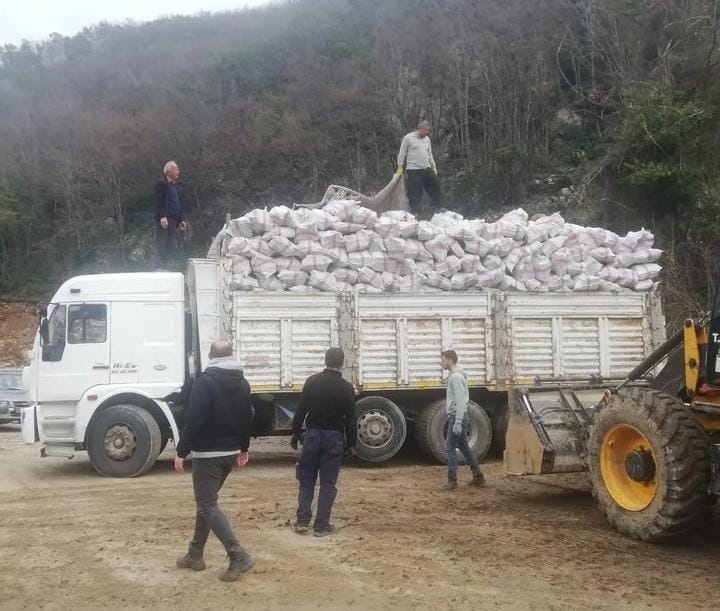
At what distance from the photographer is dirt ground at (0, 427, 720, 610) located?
558 cm

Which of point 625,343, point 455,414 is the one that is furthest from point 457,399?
point 625,343

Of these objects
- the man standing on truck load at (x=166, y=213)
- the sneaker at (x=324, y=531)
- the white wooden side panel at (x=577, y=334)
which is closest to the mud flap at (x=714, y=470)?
the sneaker at (x=324, y=531)

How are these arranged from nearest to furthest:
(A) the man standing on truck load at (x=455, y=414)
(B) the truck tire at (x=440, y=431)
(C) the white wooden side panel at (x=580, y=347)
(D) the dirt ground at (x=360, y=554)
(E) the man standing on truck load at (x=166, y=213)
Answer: (D) the dirt ground at (x=360, y=554) → (A) the man standing on truck load at (x=455, y=414) → (B) the truck tire at (x=440, y=431) → (C) the white wooden side panel at (x=580, y=347) → (E) the man standing on truck load at (x=166, y=213)

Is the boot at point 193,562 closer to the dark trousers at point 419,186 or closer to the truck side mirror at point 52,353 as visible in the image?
the truck side mirror at point 52,353

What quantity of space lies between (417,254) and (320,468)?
5314 mm

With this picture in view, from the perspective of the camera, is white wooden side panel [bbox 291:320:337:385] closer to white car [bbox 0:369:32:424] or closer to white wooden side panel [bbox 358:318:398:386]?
white wooden side panel [bbox 358:318:398:386]

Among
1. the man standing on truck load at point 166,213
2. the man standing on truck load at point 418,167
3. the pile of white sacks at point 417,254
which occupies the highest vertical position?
the man standing on truck load at point 418,167

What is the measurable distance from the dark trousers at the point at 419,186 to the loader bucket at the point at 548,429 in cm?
526

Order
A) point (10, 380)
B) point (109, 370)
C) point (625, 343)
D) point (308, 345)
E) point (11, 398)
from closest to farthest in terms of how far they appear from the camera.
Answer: point (109, 370), point (308, 345), point (625, 343), point (11, 398), point (10, 380)

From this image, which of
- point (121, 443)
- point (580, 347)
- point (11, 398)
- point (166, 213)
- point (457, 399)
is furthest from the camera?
point (11, 398)

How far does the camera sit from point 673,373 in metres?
7.55

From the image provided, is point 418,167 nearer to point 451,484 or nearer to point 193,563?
point 451,484

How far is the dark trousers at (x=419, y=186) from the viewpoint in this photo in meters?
13.9

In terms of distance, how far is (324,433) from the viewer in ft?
23.6
